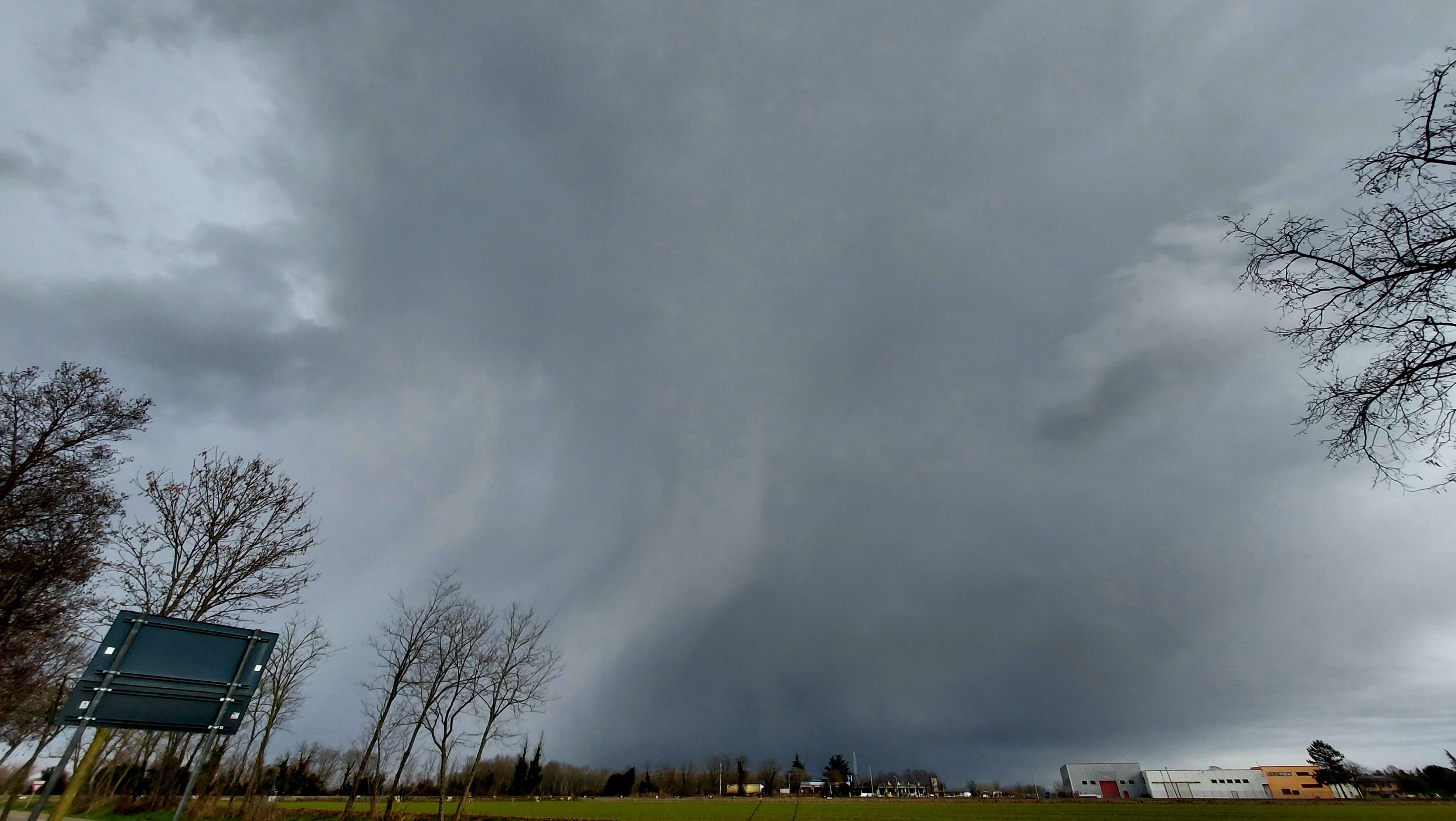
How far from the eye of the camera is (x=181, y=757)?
43656 mm

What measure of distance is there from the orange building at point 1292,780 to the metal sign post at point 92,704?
18350 centimetres

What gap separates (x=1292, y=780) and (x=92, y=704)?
639 feet

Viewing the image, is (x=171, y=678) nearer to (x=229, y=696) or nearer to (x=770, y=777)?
A: (x=229, y=696)

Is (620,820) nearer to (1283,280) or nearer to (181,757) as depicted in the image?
(181,757)

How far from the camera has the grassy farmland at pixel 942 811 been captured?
45.4 metres

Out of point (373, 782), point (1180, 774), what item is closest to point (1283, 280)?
point (373, 782)

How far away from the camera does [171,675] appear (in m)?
7.38

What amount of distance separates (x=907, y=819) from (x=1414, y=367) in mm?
43700

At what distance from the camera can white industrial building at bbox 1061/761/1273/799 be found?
12825 cm

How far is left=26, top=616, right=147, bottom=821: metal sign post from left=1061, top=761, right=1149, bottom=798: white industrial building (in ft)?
534

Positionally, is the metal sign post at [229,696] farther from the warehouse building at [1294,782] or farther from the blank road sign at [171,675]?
the warehouse building at [1294,782]

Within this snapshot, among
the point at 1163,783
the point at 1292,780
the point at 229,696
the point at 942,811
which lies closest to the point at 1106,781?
the point at 1163,783

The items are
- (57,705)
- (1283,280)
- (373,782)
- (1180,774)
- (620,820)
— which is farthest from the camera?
(1180,774)

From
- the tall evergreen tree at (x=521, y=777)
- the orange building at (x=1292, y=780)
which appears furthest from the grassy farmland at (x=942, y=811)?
the orange building at (x=1292, y=780)
